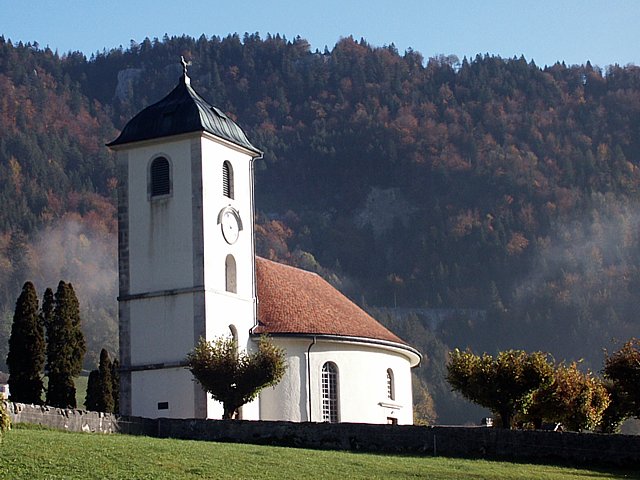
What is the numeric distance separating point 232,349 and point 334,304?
10402 mm

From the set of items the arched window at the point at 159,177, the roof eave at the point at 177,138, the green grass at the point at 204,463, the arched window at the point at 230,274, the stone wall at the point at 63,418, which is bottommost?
the green grass at the point at 204,463

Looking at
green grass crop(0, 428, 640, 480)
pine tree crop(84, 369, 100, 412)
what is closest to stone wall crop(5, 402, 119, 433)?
green grass crop(0, 428, 640, 480)

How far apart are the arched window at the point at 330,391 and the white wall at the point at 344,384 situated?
20 cm

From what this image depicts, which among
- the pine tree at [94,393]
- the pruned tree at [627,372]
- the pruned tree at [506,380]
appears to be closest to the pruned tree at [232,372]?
the pruned tree at [506,380]

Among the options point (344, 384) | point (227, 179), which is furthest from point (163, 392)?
point (227, 179)

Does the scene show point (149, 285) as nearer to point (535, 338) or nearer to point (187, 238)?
point (187, 238)

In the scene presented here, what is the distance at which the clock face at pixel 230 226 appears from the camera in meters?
58.6

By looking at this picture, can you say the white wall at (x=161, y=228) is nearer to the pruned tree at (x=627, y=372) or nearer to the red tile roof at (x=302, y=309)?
the red tile roof at (x=302, y=309)

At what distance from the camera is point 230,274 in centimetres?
5909

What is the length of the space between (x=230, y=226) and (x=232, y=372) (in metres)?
8.34

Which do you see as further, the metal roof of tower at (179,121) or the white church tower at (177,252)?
the metal roof of tower at (179,121)

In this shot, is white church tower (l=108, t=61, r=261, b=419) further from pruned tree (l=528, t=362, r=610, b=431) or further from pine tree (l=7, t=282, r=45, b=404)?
pruned tree (l=528, t=362, r=610, b=431)

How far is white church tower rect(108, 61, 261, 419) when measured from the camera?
5600 centimetres

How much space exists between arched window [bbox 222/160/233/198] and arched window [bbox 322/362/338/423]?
8.09m
